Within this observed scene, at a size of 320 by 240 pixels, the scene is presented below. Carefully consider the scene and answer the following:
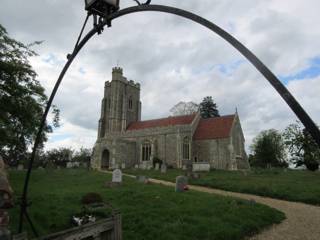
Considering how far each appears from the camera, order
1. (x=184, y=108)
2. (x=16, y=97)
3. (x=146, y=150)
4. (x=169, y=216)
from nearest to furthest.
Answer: (x=169, y=216) < (x=16, y=97) < (x=146, y=150) < (x=184, y=108)

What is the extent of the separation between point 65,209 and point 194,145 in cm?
2989

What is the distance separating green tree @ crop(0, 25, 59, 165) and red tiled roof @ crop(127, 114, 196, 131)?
26.7 metres

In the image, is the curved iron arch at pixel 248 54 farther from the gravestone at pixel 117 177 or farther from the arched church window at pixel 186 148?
the arched church window at pixel 186 148

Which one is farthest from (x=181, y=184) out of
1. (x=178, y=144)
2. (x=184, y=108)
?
(x=184, y=108)

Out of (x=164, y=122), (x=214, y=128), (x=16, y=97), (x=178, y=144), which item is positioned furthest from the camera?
(x=164, y=122)

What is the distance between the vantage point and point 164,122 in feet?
136

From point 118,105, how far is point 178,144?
16262mm

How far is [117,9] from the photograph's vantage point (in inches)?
138

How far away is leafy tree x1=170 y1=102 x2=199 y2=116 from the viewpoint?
57.1 meters

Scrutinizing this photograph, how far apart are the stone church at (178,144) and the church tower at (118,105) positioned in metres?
3.06

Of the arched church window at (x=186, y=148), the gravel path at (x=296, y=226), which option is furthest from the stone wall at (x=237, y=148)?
the gravel path at (x=296, y=226)

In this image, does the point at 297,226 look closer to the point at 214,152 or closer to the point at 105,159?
the point at 214,152

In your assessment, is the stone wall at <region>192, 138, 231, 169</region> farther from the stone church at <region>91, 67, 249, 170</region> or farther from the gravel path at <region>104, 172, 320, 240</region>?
the gravel path at <region>104, 172, 320, 240</region>

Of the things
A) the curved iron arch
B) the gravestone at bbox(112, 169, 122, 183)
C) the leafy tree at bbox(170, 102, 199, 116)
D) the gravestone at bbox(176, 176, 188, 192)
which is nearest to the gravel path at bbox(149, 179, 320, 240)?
the gravestone at bbox(176, 176, 188, 192)
